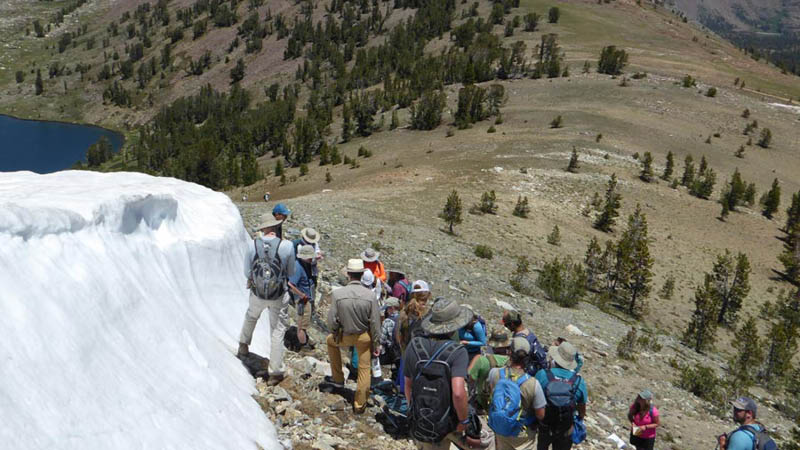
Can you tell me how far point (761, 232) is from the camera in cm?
3112

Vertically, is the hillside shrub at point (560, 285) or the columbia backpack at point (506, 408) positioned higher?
the columbia backpack at point (506, 408)

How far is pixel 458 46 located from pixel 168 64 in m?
85.7

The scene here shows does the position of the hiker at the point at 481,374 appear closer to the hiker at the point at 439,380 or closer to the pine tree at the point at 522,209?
the hiker at the point at 439,380

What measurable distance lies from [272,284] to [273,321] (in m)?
0.55

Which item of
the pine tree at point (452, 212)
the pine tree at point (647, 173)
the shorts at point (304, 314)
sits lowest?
the pine tree at point (452, 212)

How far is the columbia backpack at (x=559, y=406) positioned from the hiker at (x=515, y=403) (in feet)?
0.47

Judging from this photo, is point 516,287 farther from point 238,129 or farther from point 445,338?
point 238,129

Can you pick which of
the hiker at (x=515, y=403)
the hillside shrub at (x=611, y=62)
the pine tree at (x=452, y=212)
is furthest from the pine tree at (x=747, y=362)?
the hillside shrub at (x=611, y=62)

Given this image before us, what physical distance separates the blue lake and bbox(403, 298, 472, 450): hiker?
327 feet

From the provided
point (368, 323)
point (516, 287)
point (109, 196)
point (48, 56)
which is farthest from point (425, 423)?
point (48, 56)

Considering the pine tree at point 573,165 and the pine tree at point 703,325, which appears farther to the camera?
the pine tree at point 573,165

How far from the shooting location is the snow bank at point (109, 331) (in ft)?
12.0

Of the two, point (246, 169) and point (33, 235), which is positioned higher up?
point (33, 235)

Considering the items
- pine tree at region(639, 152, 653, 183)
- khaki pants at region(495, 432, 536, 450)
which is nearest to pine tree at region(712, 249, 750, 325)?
pine tree at region(639, 152, 653, 183)
